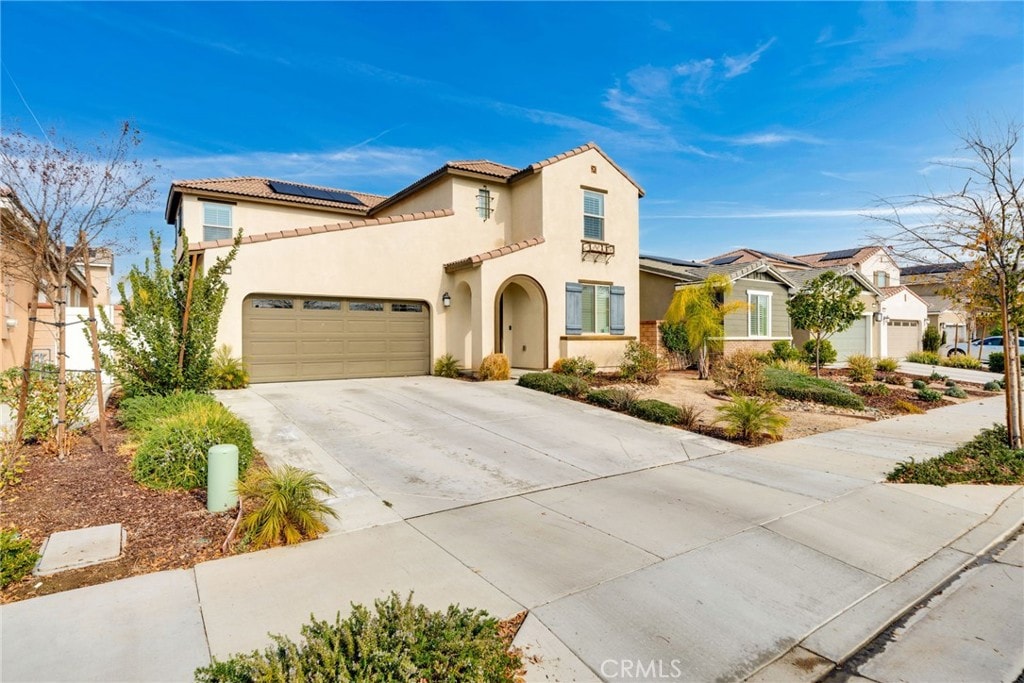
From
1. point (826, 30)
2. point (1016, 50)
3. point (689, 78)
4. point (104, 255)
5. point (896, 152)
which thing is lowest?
point (104, 255)

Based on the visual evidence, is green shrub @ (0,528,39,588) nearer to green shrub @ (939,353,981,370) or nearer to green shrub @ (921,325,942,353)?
green shrub @ (939,353,981,370)

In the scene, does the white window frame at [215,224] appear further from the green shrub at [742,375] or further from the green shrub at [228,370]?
the green shrub at [742,375]

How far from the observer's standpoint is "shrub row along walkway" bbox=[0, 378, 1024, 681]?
275cm

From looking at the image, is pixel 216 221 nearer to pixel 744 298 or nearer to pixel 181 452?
pixel 181 452

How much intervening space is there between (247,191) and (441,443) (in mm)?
12853

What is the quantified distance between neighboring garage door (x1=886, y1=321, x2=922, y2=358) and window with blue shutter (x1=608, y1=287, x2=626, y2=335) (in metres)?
17.5

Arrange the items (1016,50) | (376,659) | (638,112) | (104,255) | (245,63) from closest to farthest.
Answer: (376,659) → (1016,50) → (104,255) → (245,63) → (638,112)

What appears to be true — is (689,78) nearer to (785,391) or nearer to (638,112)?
(638,112)

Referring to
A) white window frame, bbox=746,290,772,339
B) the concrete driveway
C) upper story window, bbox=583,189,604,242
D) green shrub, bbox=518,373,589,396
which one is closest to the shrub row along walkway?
the concrete driveway

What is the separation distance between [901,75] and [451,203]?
10941mm

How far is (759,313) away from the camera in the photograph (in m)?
19.0

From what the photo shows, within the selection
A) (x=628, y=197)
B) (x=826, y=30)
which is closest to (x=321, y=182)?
(x=628, y=197)

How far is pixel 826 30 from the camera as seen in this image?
9.54m

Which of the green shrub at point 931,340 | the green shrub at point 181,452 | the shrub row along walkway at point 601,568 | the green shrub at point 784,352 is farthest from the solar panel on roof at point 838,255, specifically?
the green shrub at point 181,452
